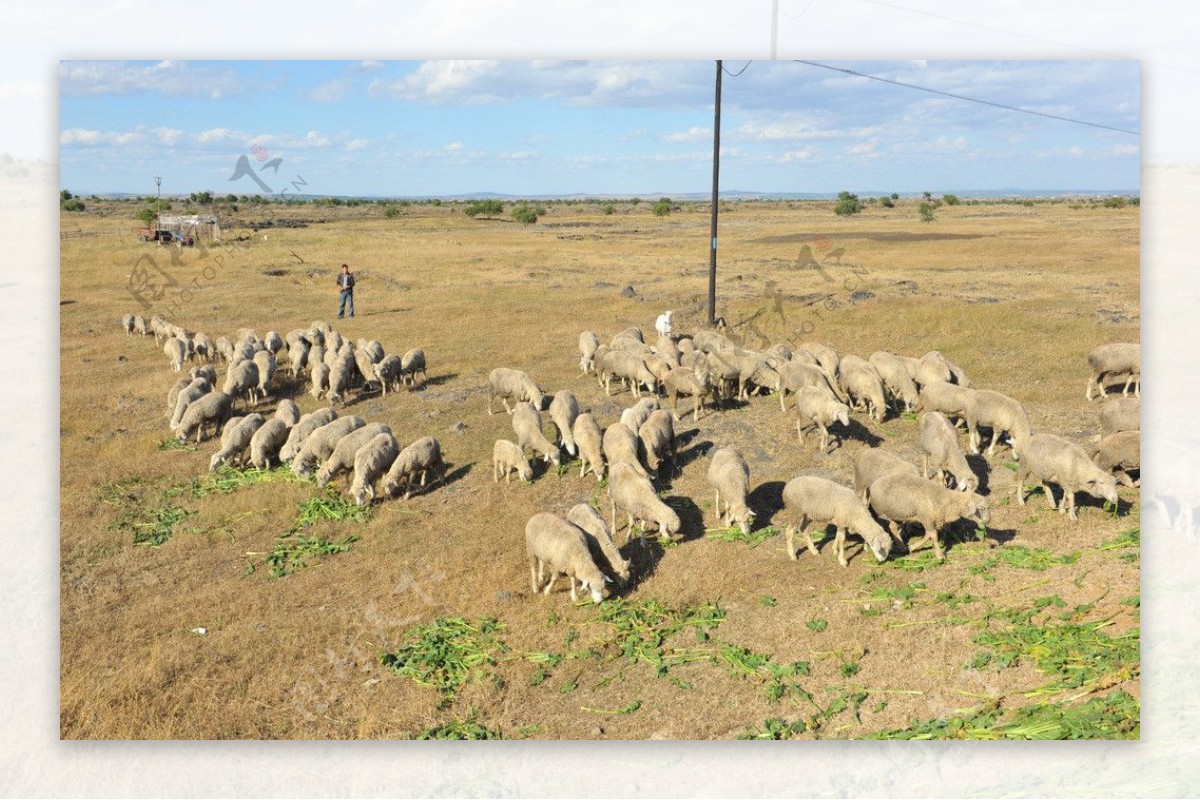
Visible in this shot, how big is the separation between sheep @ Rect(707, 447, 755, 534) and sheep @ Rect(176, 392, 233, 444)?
1044 cm

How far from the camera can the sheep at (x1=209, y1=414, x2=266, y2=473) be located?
1568cm

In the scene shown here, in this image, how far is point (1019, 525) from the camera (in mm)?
11352

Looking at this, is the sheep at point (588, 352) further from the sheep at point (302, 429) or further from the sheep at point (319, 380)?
the sheep at point (302, 429)

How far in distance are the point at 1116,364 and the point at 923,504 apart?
8.41 m

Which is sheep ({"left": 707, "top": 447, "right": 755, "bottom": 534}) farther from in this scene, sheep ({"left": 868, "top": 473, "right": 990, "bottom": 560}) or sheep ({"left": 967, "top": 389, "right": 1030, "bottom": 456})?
sheep ({"left": 967, "top": 389, "right": 1030, "bottom": 456})

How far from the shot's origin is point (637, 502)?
12.2m

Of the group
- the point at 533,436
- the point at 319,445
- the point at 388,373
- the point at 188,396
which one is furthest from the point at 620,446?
the point at 188,396

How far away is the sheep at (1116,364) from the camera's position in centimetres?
1666

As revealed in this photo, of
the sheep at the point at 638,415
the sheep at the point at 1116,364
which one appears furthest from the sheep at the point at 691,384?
the sheep at the point at 1116,364

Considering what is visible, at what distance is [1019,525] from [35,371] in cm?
1148

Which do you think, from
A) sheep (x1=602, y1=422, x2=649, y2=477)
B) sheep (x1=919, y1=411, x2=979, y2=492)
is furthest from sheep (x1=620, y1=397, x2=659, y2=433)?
sheep (x1=919, y1=411, x2=979, y2=492)

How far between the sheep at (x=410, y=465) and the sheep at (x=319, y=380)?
252 inches

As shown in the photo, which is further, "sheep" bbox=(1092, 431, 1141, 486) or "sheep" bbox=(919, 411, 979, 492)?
"sheep" bbox=(919, 411, 979, 492)

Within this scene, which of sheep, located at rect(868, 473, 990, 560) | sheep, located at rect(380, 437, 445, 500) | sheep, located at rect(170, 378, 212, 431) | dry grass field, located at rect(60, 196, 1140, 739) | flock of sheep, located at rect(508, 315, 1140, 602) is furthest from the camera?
sheep, located at rect(170, 378, 212, 431)
